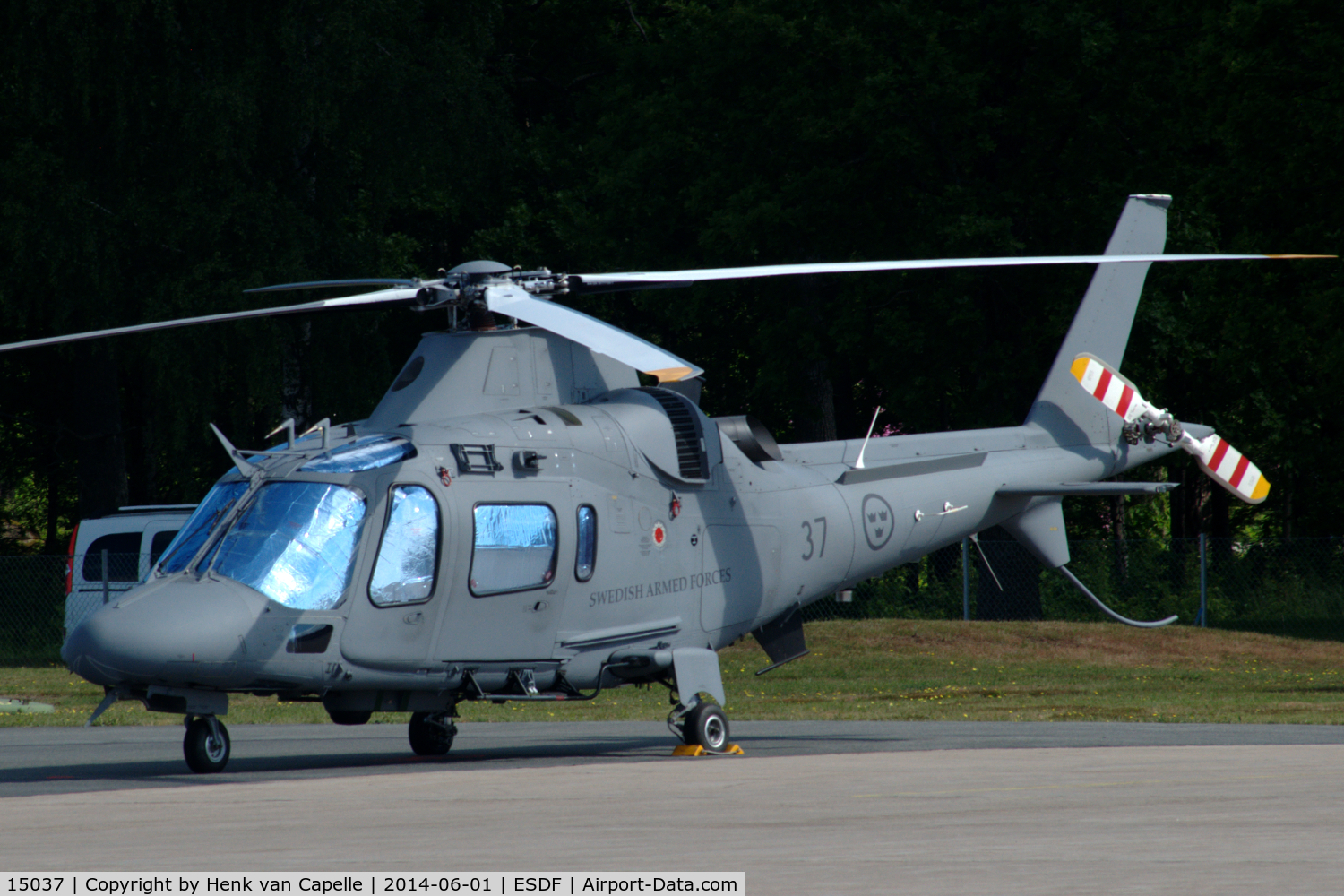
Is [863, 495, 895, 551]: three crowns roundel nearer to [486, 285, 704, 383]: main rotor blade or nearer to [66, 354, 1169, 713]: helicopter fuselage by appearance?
[66, 354, 1169, 713]: helicopter fuselage

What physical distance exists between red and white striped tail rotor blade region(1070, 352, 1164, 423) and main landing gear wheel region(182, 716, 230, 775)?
32.3 ft

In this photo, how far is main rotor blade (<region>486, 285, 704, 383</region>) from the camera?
455 inches

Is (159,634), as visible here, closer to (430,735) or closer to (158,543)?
(430,735)

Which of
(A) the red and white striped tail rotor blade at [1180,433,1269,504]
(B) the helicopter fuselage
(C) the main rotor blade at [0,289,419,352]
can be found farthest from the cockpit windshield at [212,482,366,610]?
(A) the red and white striped tail rotor blade at [1180,433,1269,504]

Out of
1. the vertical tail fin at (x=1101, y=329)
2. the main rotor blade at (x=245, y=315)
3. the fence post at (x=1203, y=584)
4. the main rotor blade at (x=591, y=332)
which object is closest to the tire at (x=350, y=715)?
the main rotor blade at (x=245, y=315)

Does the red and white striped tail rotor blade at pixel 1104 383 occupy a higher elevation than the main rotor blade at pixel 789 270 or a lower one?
lower

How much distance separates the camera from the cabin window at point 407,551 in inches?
504

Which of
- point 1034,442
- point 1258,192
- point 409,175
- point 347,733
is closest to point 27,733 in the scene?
point 347,733

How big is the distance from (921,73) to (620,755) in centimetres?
2135

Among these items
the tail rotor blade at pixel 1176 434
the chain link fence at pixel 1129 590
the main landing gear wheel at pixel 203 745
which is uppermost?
the tail rotor blade at pixel 1176 434

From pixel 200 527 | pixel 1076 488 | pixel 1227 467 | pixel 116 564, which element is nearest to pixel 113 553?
pixel 116 564
